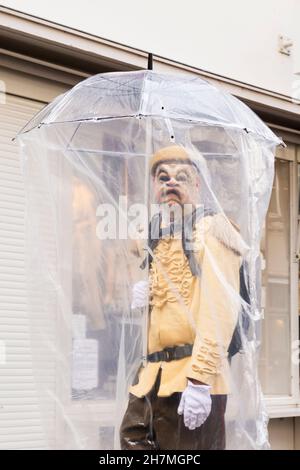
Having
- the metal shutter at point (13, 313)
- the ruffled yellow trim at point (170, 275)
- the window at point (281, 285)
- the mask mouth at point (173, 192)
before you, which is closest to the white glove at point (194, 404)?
the ruffled yellow trim at point (170, 275)

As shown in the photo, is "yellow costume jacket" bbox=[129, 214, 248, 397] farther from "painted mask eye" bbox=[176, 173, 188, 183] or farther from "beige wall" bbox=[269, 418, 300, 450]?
"beige wall" bbox=[269, 418, 300, 450]

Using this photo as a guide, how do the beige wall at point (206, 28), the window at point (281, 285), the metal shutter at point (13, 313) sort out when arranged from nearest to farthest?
the metal shutter at point (13, 313) < the beige wall at point (206, 28) < the window at point (281, 285)

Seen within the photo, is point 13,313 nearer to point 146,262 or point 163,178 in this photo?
point 146,262

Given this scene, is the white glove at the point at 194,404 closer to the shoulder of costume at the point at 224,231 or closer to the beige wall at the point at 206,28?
the shoulder of costume at the point at 224,231

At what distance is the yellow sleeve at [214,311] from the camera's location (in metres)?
3.68

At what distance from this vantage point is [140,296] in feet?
12.6

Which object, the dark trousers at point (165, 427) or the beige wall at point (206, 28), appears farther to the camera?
the beige wall at point (206, 28)

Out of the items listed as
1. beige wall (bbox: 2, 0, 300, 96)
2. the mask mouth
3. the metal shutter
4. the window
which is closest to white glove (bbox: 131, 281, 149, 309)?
the mask mouth

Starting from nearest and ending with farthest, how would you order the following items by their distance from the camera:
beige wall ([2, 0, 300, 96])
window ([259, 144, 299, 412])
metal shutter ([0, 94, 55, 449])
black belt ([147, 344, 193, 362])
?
black belt ([147, 344, 193, 362]) → metal shutter ([0, 94, 55, 449]) → beige wall ([2, 0, 300, 96]) → window ([259, 144, 299, 412])

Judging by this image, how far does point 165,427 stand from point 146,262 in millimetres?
824

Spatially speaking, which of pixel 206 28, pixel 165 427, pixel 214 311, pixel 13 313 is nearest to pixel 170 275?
Answer: pixel 214 311

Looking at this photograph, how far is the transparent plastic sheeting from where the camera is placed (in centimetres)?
375

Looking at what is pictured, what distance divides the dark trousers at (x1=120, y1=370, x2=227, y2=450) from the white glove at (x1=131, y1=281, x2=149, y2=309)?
1.20ft
